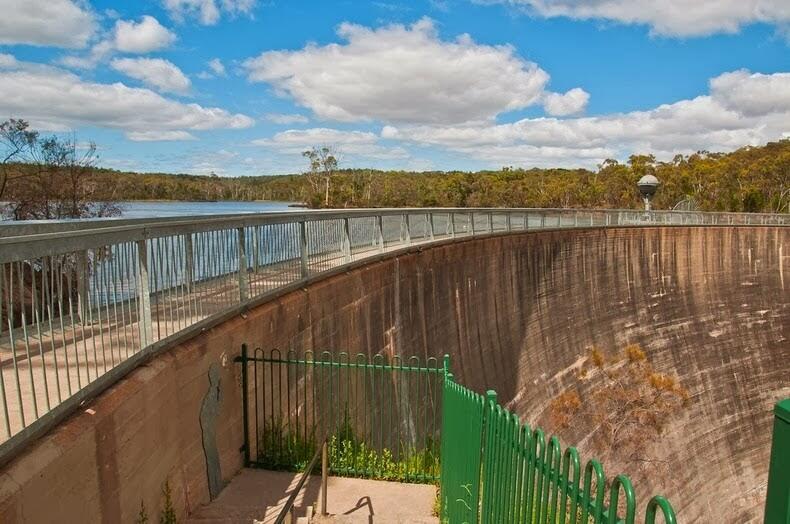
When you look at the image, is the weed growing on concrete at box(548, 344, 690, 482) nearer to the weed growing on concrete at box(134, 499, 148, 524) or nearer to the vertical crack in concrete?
the vertical crack in concrete

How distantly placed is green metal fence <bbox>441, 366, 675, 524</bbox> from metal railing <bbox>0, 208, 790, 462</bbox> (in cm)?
227

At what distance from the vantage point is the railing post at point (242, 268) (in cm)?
604

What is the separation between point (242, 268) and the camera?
6102 millimetres

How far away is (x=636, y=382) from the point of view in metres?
24.3

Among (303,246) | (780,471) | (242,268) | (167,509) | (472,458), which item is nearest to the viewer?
(780,471)

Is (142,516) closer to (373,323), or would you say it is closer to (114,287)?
(114,287)

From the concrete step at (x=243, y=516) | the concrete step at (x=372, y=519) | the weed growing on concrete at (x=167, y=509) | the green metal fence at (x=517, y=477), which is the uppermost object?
the green metal fence at (x=517, y=477)

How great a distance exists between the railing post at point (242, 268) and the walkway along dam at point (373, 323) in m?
0.02

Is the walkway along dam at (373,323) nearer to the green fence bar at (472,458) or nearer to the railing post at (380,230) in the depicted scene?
the railing post at (380,230)

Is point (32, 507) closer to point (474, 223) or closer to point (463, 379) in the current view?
point (463, 379)

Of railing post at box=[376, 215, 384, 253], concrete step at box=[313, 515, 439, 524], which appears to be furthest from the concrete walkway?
railing post at box=[376, 215, 384, 253]

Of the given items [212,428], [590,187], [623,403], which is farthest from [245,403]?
[590,187]

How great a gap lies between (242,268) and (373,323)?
4560 millimetres

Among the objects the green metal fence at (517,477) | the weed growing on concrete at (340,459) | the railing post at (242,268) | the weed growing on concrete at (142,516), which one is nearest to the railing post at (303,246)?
the railing post at (242,268)
